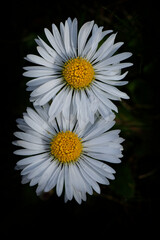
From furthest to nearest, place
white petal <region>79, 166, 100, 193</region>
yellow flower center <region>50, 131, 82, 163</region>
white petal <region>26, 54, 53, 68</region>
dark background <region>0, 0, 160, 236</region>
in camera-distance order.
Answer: dark background <region>0, 0, 160, 236</region> → yellow flower center <region>50, 131, 82, 163</region> → white petal <region>79, 166, 100, 193</region> → white petal <region>26, 54, 53, 68</region>

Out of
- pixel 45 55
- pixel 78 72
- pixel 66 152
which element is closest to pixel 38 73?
pixel 45 55

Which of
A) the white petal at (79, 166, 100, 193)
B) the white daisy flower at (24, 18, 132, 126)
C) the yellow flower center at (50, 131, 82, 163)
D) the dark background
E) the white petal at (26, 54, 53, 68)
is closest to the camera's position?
the white petal at (26, 54, 53, 68)

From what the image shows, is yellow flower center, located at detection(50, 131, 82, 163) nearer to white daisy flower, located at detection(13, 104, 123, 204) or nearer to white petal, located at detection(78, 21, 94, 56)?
white daisy flower, located at detection(13, 104, 123, 204)

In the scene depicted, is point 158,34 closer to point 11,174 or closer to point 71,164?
point 71,164

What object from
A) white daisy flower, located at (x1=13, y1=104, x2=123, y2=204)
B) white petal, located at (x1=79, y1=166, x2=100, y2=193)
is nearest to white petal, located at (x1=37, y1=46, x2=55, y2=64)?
white daisy flower, located at (x1=13, y1=104, x2=123, y2=204)

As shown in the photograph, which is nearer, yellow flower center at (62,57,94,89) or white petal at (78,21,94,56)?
white petal at (78,21,94,56)

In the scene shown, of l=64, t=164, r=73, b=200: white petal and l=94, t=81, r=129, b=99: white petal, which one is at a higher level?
l=94, t=81, r=129, b=99: white petal

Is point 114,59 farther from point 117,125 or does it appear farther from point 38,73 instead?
point 117,125
